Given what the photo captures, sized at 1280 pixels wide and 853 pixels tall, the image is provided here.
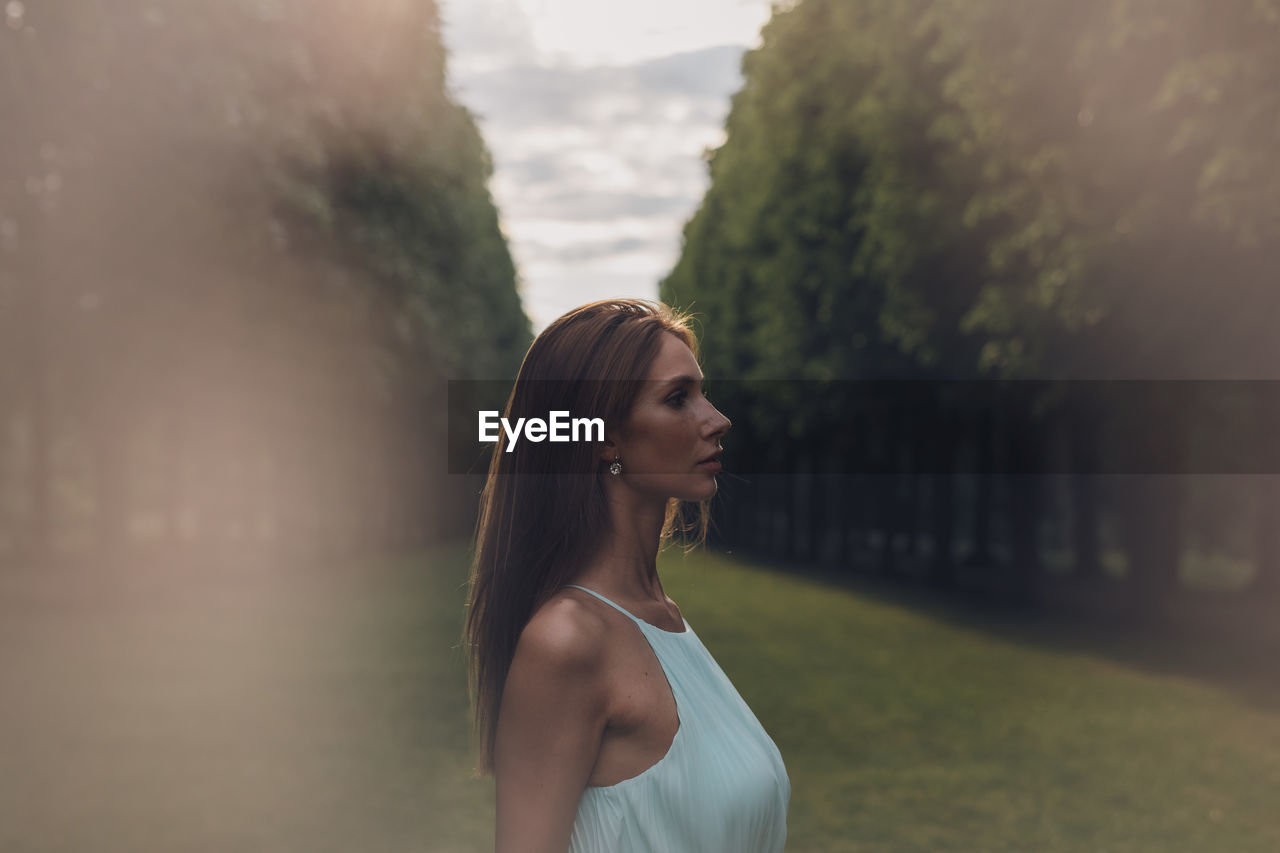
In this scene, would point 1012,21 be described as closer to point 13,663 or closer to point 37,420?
point 13,663

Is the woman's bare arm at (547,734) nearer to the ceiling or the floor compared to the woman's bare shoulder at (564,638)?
nearer to the floor

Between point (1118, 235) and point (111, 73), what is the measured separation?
15.6 metres

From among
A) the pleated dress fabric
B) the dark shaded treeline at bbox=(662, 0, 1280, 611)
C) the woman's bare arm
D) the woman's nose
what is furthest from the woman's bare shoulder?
the dark shaded treeline at bbox=(662, 0, 1280, 611)

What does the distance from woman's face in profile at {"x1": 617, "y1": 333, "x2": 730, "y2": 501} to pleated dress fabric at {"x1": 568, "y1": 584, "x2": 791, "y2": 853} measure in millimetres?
310

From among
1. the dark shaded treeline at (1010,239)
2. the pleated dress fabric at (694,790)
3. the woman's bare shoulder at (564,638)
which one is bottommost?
the pleated dress fabric at (694,790)

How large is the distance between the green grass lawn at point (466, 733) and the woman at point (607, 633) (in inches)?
234

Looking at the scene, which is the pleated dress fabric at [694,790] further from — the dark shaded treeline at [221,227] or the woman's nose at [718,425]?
the dark shaded treeline at [221,227]

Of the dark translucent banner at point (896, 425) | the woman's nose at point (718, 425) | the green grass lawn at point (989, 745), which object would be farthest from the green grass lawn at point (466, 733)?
the woman's nose at point (718, 425)

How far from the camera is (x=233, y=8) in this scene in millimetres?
20203

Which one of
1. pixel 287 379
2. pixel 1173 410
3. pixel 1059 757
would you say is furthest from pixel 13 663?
pixel 1173 410

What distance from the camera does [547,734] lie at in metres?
2.40

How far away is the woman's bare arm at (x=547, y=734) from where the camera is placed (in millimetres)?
2404
